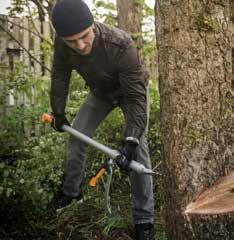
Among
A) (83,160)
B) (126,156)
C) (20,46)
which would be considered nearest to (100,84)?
(126,156)

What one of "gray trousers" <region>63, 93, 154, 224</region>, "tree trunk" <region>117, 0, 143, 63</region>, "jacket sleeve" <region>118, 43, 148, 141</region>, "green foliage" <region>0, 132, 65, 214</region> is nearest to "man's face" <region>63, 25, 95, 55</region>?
"jacket sleeve" <region>118, 43, 148, 141</region>

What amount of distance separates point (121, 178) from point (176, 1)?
260 centimetres

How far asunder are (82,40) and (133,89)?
1.41 ft

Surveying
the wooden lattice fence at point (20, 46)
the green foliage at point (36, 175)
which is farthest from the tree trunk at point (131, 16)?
the green foliage at point (36, 175)

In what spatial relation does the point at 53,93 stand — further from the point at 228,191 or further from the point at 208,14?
the point at 228,191

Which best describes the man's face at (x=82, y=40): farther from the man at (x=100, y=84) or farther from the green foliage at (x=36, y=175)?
the green foliage at (x=36, y=175)

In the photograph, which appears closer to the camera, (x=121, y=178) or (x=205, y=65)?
(x=205, y=65)

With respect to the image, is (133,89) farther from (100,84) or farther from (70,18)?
(70,18)

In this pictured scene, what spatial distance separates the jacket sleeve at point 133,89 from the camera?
2.46m

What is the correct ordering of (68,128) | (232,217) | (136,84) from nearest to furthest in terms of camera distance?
(232,217) → (136,84) → (68,128)

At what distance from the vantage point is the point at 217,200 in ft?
1.20

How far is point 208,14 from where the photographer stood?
1779 millimetres

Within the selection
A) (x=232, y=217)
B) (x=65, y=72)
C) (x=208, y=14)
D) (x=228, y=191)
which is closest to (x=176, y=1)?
(x=208, y=14)

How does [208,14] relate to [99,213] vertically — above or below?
above
